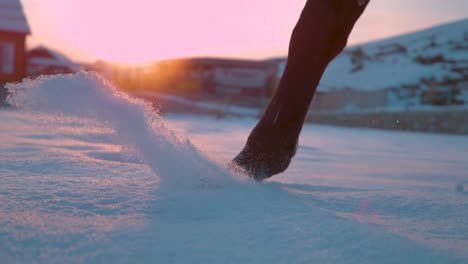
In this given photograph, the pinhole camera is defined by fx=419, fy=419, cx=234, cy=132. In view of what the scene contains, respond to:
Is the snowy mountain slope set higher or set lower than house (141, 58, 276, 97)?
higher

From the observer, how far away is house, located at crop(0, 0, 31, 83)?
15312mm

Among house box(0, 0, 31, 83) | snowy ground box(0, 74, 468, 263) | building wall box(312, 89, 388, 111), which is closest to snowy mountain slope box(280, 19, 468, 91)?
building wall box(312, 89, 388, 111)

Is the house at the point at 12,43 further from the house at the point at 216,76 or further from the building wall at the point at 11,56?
the house at the point at 216,76

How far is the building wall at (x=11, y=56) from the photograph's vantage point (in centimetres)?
1538

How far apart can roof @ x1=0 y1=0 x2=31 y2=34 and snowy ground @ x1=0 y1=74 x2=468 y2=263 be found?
14382 mm

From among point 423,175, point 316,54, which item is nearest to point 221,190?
point 316,54

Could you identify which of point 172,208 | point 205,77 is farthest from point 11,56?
point 172,208

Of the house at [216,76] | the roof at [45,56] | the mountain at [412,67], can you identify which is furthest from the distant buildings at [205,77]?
the roof at [45,56]

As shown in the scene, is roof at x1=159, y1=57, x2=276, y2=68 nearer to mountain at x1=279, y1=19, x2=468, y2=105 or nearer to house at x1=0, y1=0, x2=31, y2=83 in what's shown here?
mountain at x1=279, y1=19, x2=468, y2=105

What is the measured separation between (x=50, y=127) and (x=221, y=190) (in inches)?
38.9

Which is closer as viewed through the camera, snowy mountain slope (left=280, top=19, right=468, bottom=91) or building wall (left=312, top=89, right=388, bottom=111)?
building wall (left=312, top=89, right=388, bottom=111)

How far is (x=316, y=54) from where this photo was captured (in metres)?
2.27

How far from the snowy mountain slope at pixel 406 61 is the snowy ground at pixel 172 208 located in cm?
2412

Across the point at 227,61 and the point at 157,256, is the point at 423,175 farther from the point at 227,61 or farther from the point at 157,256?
the point at 227,61
